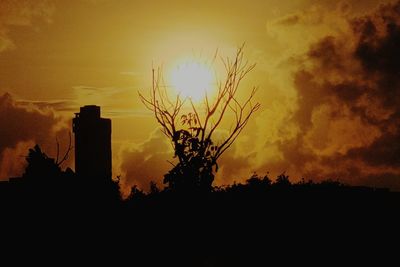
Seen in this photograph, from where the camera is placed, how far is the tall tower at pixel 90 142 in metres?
31.3

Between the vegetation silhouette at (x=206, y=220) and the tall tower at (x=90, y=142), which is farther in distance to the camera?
the tall tower at (x=90, y=142)

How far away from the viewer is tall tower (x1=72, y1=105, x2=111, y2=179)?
31.3m

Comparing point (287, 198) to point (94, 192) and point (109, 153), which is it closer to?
point (94, 192)

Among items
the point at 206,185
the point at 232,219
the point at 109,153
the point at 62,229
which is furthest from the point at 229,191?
the point at 109,153

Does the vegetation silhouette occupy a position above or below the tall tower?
below

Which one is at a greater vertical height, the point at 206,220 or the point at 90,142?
the point at 90,142

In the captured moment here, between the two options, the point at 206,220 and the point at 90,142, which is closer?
the point at 206,220

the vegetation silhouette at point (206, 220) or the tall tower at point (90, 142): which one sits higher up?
the tall tower at point (90, 142)

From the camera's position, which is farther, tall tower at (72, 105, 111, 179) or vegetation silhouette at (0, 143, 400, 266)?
tall tower at (72, 105, 111, 179)

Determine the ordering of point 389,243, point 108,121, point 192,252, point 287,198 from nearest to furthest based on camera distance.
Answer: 1. point 389,243
2. point 192,252
3. point 287,198
4. point 108,121

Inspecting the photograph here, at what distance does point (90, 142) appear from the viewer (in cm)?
3156

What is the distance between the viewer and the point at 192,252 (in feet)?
56.5

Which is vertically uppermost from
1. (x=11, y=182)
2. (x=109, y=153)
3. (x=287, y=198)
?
(x=109, y=153)

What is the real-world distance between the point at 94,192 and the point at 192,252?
6.41 m
